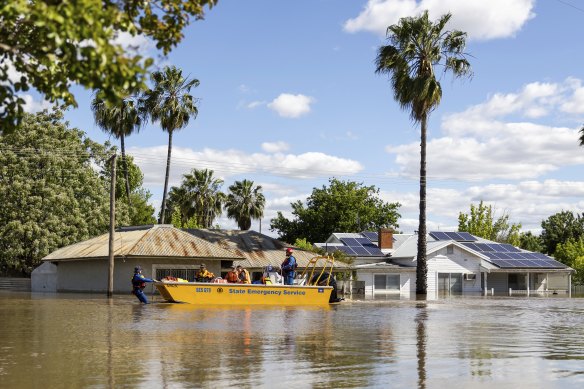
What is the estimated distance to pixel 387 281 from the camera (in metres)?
57.7

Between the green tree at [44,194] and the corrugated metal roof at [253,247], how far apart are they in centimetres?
1086

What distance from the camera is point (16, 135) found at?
57.1 meters

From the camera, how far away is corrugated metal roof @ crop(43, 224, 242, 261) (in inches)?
1741

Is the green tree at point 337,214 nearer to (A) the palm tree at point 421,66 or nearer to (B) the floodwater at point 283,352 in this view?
(A) the palm tree at point 421,66

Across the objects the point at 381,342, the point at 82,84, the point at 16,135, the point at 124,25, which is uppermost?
the point at 16,135

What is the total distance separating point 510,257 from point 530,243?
45.5 meters

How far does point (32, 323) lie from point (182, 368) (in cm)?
994

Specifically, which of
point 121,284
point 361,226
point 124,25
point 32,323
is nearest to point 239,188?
point 361,226

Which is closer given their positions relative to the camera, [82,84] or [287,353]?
[82,84]

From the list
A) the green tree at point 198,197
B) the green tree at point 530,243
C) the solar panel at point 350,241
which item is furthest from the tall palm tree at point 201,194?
the green tree at point 530,243

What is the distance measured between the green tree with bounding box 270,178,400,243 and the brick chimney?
2051 cm

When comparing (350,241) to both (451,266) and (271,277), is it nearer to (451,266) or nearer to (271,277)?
(451,266)

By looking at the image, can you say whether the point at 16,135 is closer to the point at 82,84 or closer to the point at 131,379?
the point at 131,379

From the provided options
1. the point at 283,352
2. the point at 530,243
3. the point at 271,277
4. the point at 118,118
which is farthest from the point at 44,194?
the point at 530,243
